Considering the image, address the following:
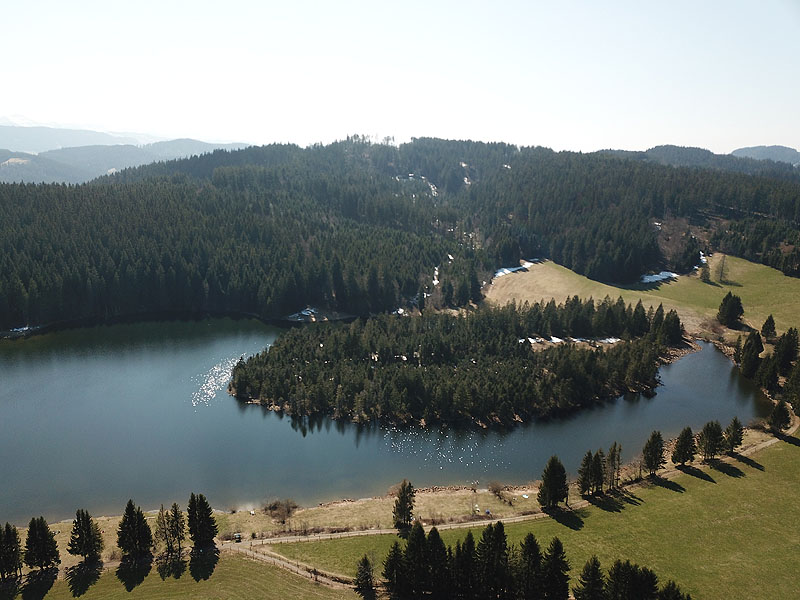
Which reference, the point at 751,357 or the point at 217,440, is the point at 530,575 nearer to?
the point at 217,440

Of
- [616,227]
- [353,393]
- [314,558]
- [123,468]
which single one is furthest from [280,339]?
[616,227]

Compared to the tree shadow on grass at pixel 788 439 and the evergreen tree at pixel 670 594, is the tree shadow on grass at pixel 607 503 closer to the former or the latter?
the evergreen tree at pixel 670 594

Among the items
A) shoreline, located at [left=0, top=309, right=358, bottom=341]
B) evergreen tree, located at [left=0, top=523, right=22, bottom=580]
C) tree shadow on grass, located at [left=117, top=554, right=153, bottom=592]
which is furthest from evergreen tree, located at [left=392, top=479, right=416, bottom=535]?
shoreline, located at [left=0, top=309, right=358, bottom=341]

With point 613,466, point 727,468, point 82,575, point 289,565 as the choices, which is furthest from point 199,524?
point 727,468

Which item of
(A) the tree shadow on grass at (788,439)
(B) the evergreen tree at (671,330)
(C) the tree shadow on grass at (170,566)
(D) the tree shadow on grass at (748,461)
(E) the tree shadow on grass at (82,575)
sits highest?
(B) the evergreen tree at (671,330)

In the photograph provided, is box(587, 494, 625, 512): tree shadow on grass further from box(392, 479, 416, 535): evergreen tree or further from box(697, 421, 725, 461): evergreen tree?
box(392, 479, 416, 535): evergreen tree

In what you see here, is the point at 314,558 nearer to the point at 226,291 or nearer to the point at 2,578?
the point at 2,578

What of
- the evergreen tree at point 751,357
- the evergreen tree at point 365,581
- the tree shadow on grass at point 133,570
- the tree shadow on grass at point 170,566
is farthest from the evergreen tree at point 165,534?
the evergreen tree at point 751,357
